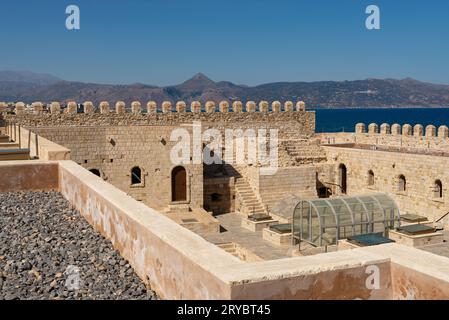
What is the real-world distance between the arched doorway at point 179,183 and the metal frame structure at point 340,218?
5874 millimetres

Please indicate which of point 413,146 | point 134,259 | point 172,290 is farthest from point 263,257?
point 413,146

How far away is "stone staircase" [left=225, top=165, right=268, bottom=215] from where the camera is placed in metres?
22.8

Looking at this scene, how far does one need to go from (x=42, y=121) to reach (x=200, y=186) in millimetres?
7765

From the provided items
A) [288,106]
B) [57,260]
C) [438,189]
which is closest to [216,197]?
[288,106]

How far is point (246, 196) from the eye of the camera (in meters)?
23.3

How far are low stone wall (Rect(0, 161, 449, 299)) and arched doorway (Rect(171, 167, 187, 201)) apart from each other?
15667 mm

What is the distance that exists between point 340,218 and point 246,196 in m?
6.71

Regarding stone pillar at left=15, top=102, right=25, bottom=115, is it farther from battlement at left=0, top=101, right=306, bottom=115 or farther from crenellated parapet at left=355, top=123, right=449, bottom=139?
crenellated parapet at left=355, top=123, right=449, bottom=139

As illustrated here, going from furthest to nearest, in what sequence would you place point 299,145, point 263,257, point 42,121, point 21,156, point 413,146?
point 299,145, point 413,146, point 42,121, point 263,257, point 21,156

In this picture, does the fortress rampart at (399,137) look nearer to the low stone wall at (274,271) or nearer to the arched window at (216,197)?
the arched window at (216,197)

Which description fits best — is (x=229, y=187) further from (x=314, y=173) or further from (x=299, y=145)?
(x=299, y=145)

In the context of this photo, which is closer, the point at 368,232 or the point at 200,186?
the point at 368,232

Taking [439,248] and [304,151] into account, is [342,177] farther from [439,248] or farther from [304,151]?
[439,248]

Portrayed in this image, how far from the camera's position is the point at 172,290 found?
5.16m
